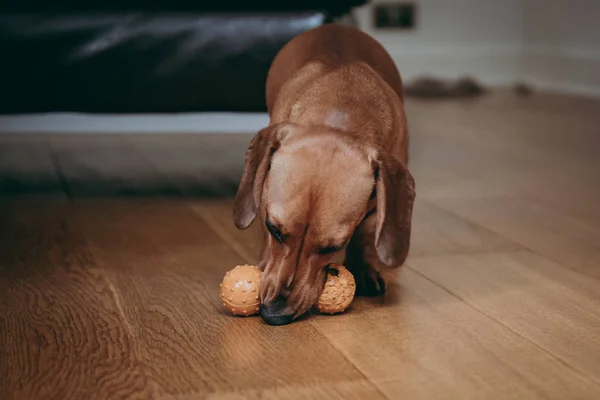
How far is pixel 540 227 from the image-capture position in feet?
7.43

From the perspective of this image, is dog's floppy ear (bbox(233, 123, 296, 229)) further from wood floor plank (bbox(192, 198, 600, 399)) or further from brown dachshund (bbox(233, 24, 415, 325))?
wood floor plank (bbox(192, 198, 600, 399))

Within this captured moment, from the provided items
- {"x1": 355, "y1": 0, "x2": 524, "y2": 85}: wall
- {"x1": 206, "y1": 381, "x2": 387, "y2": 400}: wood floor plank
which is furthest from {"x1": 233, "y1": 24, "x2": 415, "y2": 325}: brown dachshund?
{"x1": 355, "y1": 0, "x2": 524, "y2": 85}: wall

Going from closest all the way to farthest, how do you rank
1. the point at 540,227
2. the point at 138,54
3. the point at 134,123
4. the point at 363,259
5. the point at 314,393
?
the point at 314,393
the point at 363,259
the point at 540,227
the point at 138,54
the point at 134,123

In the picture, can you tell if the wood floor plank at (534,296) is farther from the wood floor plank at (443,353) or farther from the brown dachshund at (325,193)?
the brown dachshund at (325,193)

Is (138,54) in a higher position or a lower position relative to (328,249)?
higher

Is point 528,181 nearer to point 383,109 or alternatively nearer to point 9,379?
point 383,109

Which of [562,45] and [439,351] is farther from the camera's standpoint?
[562,45]

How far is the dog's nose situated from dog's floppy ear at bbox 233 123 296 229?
0.23 metres

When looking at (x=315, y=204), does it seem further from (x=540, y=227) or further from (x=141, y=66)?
(x=141, y=66)

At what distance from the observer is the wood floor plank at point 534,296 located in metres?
1.42

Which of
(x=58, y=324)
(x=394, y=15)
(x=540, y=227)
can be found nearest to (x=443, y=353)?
(x=58, y=324)

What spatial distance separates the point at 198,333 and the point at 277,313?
0.47ft

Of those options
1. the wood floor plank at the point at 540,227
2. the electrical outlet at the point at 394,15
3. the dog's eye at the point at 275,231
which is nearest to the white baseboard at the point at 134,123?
the wood floor plank at the point at 540,227

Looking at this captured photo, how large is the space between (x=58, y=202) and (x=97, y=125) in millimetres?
282
